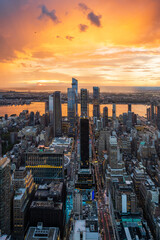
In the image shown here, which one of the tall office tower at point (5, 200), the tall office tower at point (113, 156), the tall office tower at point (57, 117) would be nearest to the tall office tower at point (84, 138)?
the tall office tower at point (113, 156)

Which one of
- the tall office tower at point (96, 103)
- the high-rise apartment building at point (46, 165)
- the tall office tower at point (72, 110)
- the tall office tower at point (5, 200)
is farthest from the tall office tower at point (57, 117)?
the tall office tower at point (5, 200)

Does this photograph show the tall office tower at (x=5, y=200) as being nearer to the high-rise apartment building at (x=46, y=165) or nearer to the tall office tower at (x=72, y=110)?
the high-rise apartment building at (x=46, y=165)

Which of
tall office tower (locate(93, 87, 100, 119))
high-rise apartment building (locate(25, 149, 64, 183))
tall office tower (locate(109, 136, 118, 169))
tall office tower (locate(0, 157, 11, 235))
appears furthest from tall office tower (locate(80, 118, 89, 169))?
tall office tower (locate(93, 87, 100, 119))

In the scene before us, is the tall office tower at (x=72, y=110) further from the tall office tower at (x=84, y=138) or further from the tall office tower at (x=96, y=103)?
the tall office tower at (x=84, y=138)

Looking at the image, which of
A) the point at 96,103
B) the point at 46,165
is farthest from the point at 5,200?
the point at 96,103

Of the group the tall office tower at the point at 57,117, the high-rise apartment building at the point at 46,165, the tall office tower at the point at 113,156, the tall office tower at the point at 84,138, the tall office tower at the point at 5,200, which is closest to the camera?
the tall office tower at the point at 5,200

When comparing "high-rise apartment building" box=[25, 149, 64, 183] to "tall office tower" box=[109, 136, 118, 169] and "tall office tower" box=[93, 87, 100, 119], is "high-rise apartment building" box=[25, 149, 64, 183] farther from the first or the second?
"tall office tower" box=[93, 87, 100, 119]

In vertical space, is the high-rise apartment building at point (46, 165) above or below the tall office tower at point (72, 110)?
below

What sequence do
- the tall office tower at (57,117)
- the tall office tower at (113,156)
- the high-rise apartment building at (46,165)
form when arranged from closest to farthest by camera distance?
the high-rise apartment building at (46,165), the tall office tower at (113,156), the tall office tower at (57,117)

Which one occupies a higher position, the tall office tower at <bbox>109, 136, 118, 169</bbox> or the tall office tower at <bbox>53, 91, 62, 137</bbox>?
the tall office tower at <bbox>53, 91, 62, 137</bbox>

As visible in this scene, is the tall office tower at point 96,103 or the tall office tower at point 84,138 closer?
the tall office tower at point 84,138

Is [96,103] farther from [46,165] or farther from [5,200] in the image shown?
[5,200]
